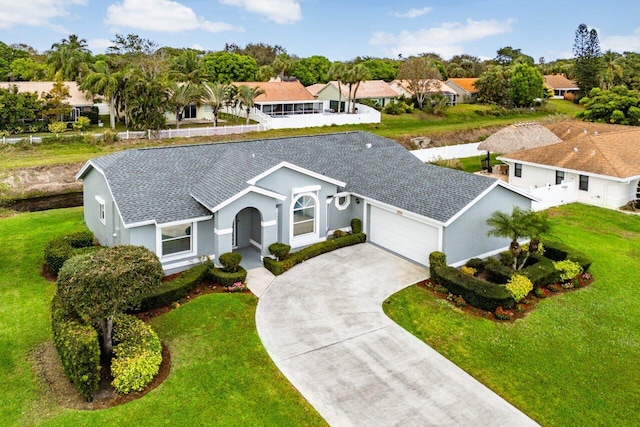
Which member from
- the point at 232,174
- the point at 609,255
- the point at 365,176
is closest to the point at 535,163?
the point at 609,255

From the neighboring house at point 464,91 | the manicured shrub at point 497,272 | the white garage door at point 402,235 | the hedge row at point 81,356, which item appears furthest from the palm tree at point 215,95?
the neighboring house at point 464,91

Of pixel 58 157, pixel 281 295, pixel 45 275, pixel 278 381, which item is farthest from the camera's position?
pixel 58 157

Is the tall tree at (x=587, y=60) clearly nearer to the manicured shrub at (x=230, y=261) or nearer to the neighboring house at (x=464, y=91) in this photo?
the neighboring house at (x=464, y=91)

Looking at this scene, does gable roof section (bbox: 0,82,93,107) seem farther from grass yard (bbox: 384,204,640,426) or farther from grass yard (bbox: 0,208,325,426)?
grass yard (bbox: 384,204,640,426)

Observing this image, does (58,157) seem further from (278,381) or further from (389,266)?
(278,381)

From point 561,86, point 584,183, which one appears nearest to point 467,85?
point 561,86

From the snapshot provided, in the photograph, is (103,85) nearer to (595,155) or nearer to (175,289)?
(175,289)

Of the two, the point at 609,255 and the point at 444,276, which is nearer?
the point at 444,276
